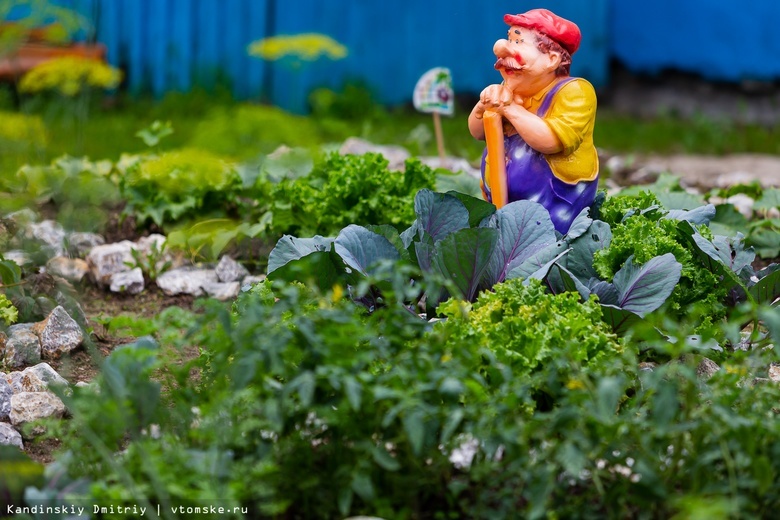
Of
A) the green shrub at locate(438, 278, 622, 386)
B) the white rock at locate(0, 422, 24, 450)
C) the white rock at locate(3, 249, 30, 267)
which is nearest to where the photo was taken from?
the green shrub at locate(438, 278, 622, 386)

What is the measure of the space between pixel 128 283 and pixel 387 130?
3317 millimetres

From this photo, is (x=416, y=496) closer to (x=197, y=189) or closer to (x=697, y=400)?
(x=697, y=400)

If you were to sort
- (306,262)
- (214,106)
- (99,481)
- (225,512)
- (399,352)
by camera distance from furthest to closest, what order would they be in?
(214,106), (306,262), (399,352), (99,481), (225,512)

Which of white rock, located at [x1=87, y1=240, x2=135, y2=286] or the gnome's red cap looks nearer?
the gnome's red cap

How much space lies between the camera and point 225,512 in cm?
187

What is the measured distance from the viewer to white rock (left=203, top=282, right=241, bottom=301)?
3.66m

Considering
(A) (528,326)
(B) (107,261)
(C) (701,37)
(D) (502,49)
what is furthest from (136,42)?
(A) (528,326)

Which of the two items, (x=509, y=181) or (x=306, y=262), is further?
(x=509, y=181)

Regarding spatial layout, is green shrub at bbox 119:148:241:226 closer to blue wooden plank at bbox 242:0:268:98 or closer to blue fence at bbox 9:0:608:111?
blue fence at bbox 9:0:608:111

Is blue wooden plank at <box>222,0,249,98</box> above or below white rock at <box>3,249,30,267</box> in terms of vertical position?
below

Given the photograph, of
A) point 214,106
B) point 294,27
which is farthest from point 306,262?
point 294,27

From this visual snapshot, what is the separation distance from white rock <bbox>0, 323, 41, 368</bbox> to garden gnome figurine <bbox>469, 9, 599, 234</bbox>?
1547 mm

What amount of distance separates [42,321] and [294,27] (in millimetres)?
4760

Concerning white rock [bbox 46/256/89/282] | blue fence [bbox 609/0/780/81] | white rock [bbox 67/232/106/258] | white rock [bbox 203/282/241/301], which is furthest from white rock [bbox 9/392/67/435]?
blue fence [bbox 609/0/780/81]
